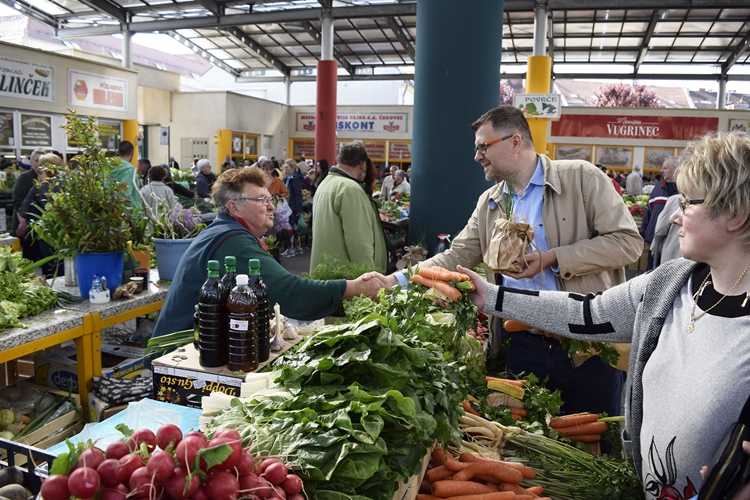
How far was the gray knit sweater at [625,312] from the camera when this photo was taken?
77.1 inches

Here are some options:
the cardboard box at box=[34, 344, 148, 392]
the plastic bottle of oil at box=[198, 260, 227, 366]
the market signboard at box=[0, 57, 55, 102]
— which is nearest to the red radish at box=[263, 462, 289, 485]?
the plastic bottle of oil at box=[198, 260, 227, 366]

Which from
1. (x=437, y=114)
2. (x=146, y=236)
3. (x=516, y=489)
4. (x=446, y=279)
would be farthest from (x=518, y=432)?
(x=437, y=114)

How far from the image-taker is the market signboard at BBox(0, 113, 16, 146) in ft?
43.7

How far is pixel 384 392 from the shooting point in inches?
66.5

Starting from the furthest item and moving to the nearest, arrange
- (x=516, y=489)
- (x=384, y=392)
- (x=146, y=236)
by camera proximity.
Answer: (x=146, y=236), (x=516, y=489), (x=384, y=392)

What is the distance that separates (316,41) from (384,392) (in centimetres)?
2073

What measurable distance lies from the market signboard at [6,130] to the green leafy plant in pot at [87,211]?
38.2 feet

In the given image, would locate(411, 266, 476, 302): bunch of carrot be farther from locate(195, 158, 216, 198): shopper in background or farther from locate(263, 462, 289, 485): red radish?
locate(195, 158, 216, 198): shopper in background

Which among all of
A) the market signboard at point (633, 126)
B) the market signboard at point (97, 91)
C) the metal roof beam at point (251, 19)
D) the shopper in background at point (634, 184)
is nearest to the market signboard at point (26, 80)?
the market signboard at point (97, 91)

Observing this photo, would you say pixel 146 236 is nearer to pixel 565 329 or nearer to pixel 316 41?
pixel 565 329

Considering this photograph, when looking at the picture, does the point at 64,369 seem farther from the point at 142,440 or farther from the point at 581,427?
the point at 581,427

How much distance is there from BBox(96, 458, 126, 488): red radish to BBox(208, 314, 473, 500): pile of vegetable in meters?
0.37

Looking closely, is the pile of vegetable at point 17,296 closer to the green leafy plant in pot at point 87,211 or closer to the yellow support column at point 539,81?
the green leafy plant in pot at point 87,211

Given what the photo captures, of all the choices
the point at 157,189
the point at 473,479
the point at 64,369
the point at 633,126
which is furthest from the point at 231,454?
the point at 633,126
